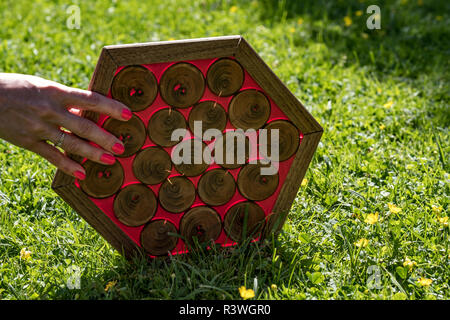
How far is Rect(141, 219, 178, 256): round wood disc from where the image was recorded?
6.44ft

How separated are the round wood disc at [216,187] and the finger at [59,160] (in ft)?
1.56

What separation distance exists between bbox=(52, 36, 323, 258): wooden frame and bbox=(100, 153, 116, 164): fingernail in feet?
0.30

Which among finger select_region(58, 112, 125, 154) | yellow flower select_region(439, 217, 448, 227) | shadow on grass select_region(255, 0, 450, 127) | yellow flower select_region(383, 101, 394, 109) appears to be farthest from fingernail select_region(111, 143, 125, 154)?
shadow on grass select_region(255, 0, 450, 127)

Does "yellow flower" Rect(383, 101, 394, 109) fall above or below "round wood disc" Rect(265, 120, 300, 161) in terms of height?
above

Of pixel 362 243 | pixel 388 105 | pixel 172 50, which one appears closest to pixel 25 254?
pixel 172 50

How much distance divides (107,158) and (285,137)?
0.70m

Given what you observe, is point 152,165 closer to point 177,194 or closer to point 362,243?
point 177,194

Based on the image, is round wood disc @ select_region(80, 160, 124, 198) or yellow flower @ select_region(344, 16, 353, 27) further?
yellow flower @ select_region(344, 16, 353, 27)

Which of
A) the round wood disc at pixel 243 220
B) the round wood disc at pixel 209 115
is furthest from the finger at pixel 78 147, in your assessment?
the round wood disc at pixel 243 220

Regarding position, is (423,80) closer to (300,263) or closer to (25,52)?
(300,263)

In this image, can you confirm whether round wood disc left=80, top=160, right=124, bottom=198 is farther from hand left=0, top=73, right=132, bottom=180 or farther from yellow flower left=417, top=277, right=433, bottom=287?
yellow flower left=417, top=277, right=433, bottom=287

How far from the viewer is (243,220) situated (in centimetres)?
204

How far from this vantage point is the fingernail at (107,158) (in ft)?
5.70

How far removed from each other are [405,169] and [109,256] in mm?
1547
